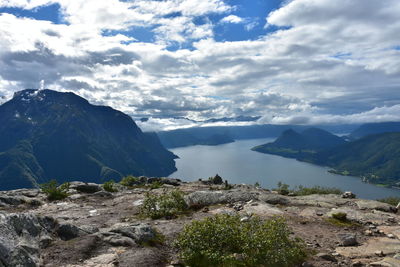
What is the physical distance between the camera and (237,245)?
587 inches

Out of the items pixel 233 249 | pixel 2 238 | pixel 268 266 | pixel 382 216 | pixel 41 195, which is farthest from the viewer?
pixel 41 195

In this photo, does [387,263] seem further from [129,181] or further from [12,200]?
[129,181]

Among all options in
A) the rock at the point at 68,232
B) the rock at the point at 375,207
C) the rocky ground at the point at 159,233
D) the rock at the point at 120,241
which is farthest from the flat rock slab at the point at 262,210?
the rock at the point at 68,232

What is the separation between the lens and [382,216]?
2491 centimetres

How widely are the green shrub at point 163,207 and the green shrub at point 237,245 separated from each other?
867cm

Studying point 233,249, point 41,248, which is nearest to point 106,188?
point 41,248

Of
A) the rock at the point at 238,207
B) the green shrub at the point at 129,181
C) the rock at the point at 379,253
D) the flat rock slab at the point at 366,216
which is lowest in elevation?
the green shrub at the point at 129,181

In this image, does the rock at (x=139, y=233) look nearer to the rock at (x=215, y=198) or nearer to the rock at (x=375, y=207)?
the rock at (x=215, y=198)

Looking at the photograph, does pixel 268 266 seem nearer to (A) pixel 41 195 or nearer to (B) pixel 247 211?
(B) pixel 247 211

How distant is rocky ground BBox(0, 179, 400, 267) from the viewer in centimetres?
1404

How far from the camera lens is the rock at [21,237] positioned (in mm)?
12002

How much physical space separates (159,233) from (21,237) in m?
8.16

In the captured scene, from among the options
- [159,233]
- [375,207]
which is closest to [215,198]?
[159,233]

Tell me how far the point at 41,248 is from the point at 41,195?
27.4 metres
